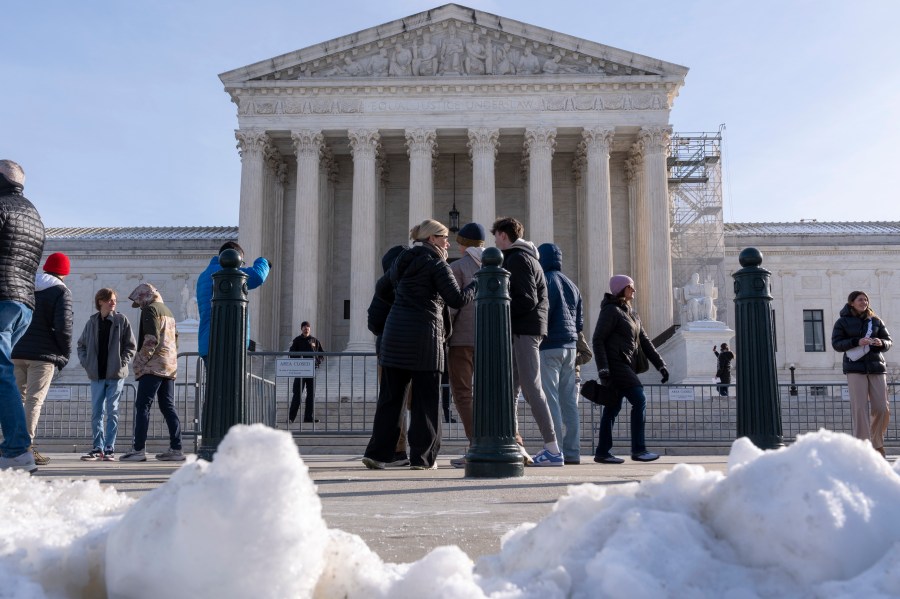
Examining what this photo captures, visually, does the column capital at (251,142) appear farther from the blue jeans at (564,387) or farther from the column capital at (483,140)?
the blue jeans at (564,387)

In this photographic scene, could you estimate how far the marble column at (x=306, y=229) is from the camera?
3112 centimetres

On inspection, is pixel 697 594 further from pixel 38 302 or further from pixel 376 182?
pixel 376 182

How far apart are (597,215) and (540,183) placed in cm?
222

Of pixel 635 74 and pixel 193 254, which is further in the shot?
pixel 193 254

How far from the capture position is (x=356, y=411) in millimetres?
15812

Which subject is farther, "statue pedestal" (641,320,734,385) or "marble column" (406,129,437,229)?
"marble column" (406,129,437,229)

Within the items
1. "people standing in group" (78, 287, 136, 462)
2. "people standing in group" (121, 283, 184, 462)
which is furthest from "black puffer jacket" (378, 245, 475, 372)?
"people standing in group" (78, 287, 136, 462)

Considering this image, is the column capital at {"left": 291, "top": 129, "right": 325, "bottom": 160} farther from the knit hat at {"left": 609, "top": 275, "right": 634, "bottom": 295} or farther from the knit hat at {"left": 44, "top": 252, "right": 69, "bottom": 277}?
the knit hat at {"left": 609, "top": 275, "right": 634, "bottom": 295}

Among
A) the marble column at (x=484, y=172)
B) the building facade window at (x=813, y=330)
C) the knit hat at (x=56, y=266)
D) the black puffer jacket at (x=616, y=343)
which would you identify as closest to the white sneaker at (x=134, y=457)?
the knit hat at (x=56, y=266)

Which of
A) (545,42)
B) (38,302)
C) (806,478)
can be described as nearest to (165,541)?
(806,478)

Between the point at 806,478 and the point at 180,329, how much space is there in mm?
26689

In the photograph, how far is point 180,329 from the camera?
27.1 meters

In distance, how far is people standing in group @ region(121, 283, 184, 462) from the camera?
410 inches

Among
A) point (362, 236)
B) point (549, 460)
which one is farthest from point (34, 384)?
point (362, 236)
